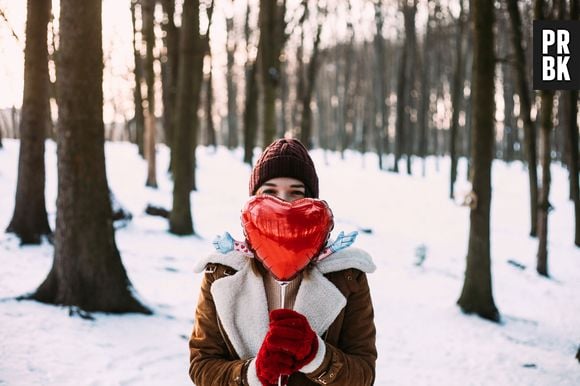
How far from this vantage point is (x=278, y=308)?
5.80ft

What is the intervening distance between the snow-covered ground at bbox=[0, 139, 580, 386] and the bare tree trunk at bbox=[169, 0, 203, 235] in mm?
460

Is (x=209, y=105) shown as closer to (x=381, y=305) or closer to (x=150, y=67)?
(x=150, y=67)

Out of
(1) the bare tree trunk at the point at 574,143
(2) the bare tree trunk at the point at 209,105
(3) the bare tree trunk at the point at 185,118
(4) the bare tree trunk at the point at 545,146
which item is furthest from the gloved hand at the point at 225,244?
(2) the bare tree trunk at the point at 209,105

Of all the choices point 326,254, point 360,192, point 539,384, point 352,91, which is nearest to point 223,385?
point 326,254

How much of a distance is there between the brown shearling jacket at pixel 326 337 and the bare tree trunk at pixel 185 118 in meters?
8.11

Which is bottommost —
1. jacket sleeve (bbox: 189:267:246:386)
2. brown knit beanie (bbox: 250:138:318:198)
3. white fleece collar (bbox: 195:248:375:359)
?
jacket sleeve (bbox: 189:267:246:386)

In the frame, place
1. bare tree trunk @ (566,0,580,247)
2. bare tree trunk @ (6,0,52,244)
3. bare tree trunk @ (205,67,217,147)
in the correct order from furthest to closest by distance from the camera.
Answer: bare tree trunk @ (205,67,217,147), bare tree trunk @ (566,0,580,247), bare tree trunk @ (6,0,52,244)

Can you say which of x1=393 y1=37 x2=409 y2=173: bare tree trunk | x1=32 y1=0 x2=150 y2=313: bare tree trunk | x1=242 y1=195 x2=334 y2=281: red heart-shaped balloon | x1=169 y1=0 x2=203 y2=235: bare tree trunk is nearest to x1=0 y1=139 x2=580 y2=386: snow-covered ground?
x1=32 y1=0 x2=150 y2=313: bare tree trunk

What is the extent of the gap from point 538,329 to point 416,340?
7.53 ft

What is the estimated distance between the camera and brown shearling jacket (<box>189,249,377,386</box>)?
1766 millimetres

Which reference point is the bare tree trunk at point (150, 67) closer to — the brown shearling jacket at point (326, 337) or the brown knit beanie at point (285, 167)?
the brown knit beanie at point (285, 167)

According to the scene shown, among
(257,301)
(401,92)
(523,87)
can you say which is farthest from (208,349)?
(401,92)

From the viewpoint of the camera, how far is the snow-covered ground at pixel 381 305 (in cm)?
461

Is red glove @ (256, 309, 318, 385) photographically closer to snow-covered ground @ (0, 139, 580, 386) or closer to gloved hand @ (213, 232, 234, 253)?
gloved hand @ (213, 232, 234, 253)
